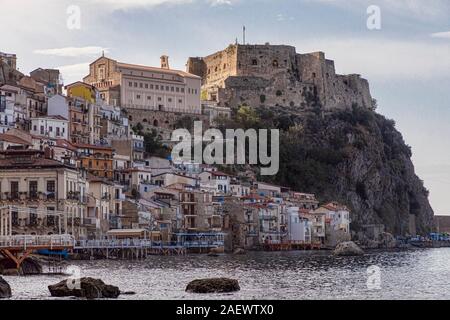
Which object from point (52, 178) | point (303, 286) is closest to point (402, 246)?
point (52, 178)

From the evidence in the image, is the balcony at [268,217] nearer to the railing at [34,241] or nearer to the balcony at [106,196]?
the balcony at [106,196]

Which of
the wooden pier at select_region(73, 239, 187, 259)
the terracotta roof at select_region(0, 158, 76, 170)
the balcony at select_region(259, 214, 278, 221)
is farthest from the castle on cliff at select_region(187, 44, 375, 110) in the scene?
the terracotta roof at select_region(0, 158, 76, 170)

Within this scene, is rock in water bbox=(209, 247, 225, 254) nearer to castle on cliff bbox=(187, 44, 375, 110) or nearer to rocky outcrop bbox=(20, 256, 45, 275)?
rocky outcrop bbox=(20, 256, 45, 275)

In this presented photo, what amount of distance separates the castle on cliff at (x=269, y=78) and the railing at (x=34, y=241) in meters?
89.7

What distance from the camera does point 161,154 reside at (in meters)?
117

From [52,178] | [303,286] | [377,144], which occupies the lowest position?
[303,286]

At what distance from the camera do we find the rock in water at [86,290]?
116ft

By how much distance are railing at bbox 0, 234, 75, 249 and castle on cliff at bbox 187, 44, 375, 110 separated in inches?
3531

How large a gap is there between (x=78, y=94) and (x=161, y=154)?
1149 centimetres

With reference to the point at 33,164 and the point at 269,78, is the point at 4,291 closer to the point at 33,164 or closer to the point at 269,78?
the point at 33,164

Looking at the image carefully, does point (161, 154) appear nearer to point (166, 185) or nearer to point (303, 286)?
point (166, 185)

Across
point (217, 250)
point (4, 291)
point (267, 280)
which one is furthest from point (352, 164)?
point (4, 291)

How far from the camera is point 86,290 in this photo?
35312mm

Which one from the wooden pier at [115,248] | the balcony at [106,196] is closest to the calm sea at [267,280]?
the wooden pier at [115,248]
